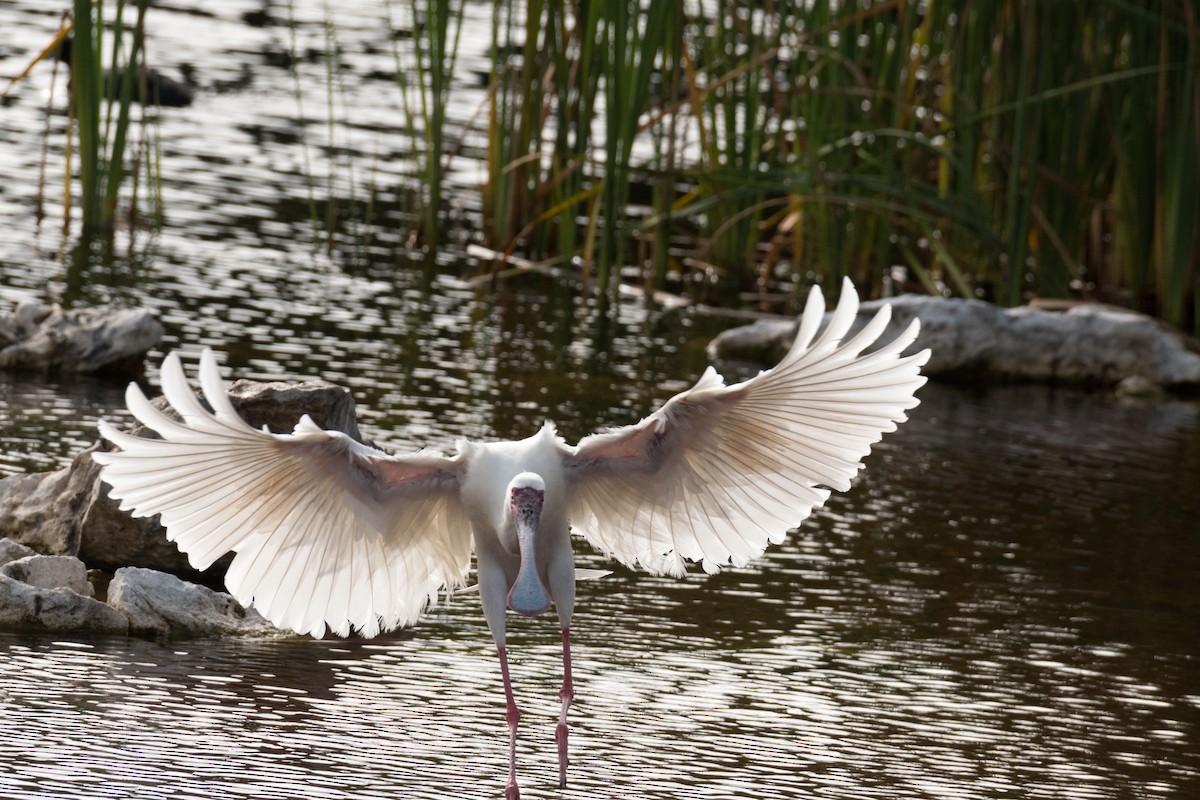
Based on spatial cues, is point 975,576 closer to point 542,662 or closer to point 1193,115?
point 542,662

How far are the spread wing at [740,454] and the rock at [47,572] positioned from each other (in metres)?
1.80

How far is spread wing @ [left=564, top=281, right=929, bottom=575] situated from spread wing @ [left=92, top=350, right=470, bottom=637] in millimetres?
468

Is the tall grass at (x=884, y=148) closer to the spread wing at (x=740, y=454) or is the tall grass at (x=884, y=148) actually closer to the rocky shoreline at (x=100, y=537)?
the rocky shoreline at (x=100, y=537)

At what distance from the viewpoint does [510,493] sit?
206 inches

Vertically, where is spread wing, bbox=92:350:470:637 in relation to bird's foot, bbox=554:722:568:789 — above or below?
above

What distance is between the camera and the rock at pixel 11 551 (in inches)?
262

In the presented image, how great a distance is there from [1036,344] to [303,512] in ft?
26.7

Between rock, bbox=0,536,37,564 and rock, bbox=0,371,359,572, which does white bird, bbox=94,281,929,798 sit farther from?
rock, bbox=0,536,37,564

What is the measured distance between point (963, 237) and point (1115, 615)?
6773 millimetres

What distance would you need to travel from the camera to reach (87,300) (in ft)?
A: 38.2

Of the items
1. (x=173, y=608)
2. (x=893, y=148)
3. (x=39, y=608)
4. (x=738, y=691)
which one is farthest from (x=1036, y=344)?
(x=39, y=608)

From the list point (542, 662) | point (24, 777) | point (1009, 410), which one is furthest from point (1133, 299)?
point (24, 777)

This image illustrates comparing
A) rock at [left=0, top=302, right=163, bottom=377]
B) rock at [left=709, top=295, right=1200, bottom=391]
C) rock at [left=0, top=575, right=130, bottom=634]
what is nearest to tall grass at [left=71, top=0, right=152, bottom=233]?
rock at [left=0, top=302, right=163, bottom=377]

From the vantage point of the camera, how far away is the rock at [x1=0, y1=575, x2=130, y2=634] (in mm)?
6171
